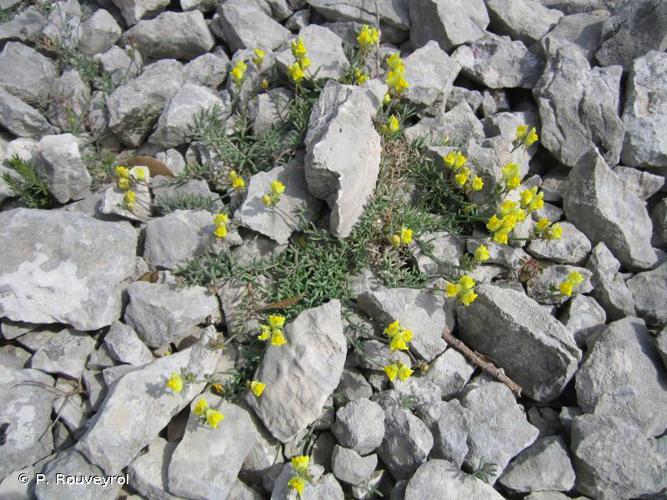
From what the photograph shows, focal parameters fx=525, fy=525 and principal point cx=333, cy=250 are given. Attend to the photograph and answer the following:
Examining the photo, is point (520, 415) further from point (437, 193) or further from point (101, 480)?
point (101, 480)

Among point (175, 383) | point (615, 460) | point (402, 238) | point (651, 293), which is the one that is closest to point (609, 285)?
point (651, 293)

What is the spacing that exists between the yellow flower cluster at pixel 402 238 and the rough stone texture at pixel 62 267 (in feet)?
7.09

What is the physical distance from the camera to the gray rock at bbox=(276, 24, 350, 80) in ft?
17.0

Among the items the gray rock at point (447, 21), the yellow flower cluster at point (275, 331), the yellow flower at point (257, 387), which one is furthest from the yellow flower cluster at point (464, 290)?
the gray rock at point (447, 21)

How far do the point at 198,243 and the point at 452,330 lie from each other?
226 centimetres

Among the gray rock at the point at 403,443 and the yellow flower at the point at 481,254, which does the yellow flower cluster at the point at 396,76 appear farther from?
the gray rock at the point at 403,443

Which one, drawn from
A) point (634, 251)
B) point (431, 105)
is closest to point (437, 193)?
point (431, 105)

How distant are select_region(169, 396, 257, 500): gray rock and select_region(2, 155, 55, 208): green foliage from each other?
7.82 ft

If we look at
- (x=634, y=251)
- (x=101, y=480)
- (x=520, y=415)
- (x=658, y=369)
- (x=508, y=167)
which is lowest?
(x=101, y=480)

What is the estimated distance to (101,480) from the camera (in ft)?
11.5

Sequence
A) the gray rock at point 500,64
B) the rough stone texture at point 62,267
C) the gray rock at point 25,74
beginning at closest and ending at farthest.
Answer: the rough stone texture at point 62,267 → the gray rock at point 25,74 → the gray rock at point 500,64

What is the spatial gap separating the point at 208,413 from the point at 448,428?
1687 mm

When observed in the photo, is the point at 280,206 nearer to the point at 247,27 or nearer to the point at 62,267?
the point at 62,267

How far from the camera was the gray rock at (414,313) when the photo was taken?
414cm
